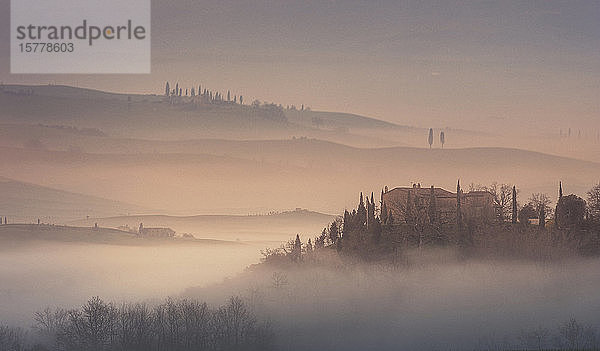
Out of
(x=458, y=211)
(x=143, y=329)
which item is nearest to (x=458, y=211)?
(x=458, y=211)

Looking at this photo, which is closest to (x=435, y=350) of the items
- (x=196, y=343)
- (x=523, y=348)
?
(x=523, y=348)

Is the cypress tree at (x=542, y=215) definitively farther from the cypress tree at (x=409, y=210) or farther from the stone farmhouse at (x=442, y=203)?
the cypress tree at (x=409, y=210)

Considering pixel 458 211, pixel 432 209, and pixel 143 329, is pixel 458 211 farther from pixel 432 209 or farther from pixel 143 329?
pixel 143 329

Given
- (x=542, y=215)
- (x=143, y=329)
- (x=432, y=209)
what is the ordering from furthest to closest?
1. (x=143, y=329)
2. (x=432, y=209)
3. (x=542, y=215)

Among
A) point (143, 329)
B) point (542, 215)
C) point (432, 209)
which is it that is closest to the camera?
point (542, 215)

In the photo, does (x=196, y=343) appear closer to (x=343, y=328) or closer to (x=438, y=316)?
(x=343, y=328)

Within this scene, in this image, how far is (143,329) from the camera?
149 m

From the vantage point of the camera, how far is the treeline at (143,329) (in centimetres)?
14712

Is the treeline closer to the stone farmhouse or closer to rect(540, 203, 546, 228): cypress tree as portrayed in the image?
the stone farmhouse

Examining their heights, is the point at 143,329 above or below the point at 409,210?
below

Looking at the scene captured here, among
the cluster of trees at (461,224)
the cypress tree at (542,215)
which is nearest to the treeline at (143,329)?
the cluster of trees at (461,224)

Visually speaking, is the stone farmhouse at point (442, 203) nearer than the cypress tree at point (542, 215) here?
No

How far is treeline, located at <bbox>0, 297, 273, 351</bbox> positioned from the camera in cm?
14712

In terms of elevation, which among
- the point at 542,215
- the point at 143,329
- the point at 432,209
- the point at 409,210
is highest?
the point at 432,209
